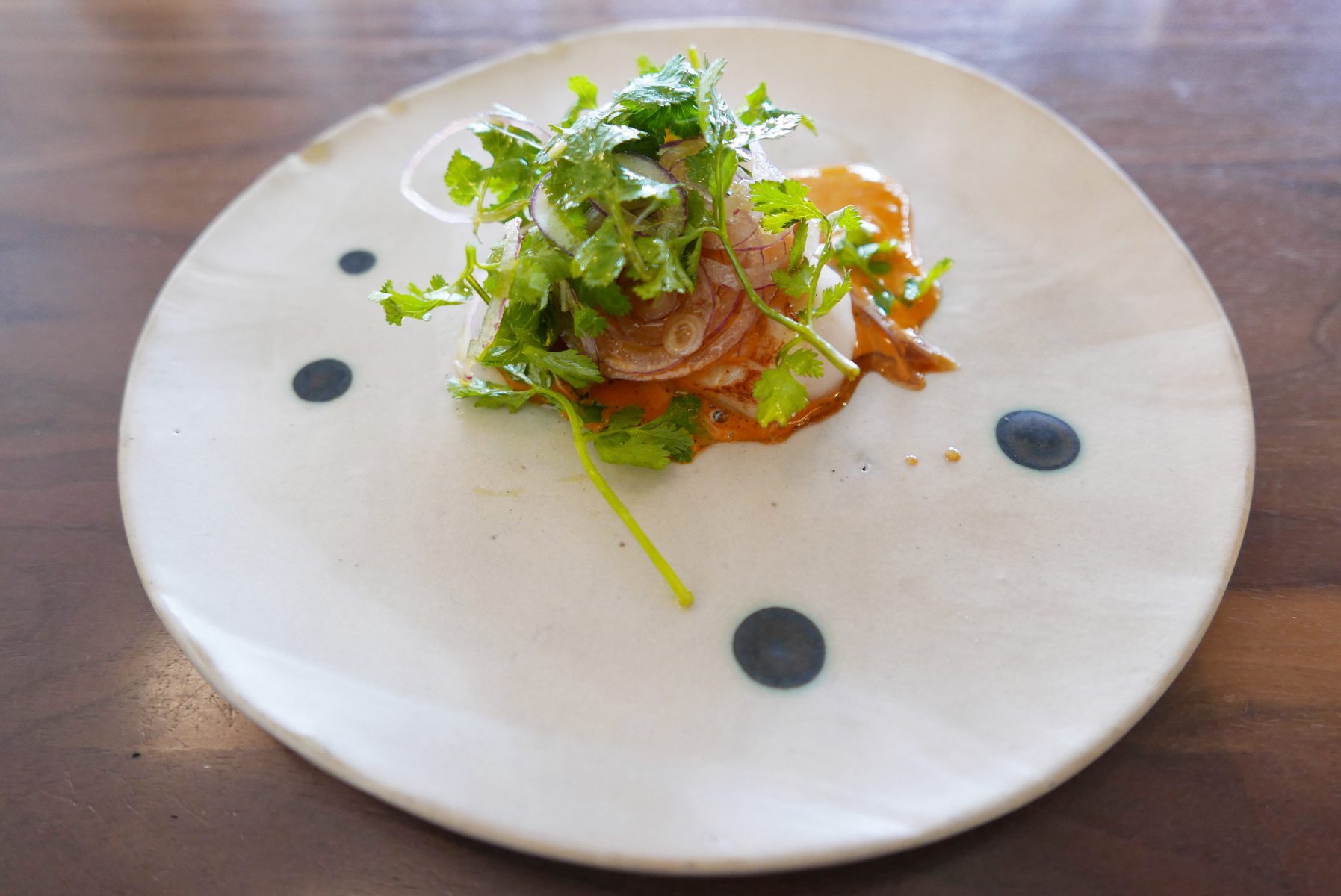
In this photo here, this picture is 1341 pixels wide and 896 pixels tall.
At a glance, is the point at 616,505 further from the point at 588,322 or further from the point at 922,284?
the point at 922,284

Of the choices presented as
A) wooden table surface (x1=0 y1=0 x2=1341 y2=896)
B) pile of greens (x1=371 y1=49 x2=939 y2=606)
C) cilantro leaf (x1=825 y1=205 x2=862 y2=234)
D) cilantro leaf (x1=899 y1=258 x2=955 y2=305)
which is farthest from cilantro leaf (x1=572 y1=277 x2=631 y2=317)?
wooden table surface (x1=0 y1=0 x2=1341 y2=896)

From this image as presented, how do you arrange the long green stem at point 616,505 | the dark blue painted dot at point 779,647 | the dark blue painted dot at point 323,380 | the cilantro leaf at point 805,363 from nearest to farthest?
1. the dark blue painted dot at point 779,647
2. the long green stem at point 616,505
3. the cilantro leaf at point 805,363
4. the dark blue painted dot at point 323,380

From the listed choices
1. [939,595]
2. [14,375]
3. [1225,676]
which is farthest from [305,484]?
[1225,676]

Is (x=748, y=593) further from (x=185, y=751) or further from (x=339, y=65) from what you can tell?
(x=339, y=65)

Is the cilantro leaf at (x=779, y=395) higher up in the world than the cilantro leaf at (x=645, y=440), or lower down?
higher up

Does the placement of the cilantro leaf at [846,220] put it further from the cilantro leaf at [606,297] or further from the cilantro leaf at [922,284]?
the cilantro leaf at [606,297]

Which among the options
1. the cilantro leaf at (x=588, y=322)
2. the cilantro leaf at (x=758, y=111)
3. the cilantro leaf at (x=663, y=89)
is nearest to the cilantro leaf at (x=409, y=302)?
the cilantro leaf at (x=588, y=322)

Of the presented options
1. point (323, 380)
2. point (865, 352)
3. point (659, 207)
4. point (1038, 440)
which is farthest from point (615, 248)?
point (1038, 440)
